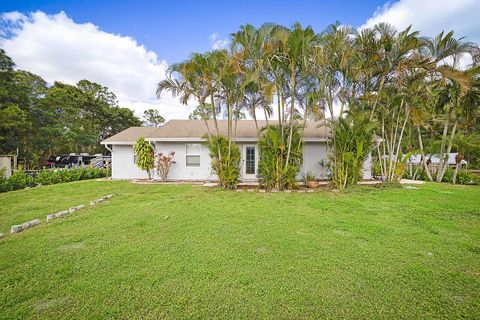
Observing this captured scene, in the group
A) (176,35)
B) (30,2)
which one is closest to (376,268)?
(176,35)

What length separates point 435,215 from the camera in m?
5.27

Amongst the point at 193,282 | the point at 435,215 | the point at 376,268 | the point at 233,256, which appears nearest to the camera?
the point at 193,282

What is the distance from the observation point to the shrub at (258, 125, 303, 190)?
337 inches

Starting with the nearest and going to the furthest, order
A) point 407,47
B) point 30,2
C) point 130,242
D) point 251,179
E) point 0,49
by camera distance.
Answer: point 130,242, point 407,47, point 30,2, point 251,179, point 0,49

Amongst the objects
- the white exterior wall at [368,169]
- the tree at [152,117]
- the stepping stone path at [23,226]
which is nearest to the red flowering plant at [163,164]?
the stepping stone path at [23,226]

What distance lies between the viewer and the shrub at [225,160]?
9086mm

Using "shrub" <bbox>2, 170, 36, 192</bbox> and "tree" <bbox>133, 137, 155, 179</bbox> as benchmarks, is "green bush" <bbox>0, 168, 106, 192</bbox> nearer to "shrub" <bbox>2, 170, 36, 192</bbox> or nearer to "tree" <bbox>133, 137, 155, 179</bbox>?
"shrub" <bbox>2, 170, 36, 192</bbox>

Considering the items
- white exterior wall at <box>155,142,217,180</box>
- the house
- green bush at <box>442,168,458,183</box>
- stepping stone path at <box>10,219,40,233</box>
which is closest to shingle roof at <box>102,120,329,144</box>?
the house

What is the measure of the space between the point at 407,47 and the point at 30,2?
15.8 meters

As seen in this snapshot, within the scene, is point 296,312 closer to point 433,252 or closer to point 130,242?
point 433,252

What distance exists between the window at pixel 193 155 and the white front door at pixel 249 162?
2.52 metres

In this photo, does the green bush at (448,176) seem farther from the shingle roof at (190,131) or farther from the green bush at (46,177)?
the green bush at (46,177)

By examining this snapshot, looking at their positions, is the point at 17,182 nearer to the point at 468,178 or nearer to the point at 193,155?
the point at 193,155

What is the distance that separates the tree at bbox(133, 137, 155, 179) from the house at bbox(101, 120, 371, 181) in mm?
348
